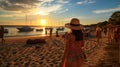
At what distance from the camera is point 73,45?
5102mm

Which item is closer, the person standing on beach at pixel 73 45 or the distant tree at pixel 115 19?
the person standing on beach at pixel 73 45

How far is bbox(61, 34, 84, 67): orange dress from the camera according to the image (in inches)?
200

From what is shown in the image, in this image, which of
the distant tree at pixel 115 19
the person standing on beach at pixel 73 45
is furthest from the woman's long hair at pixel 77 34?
the distant tree at pixel 115 19

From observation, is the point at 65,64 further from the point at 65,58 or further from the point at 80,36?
the point at 80,36

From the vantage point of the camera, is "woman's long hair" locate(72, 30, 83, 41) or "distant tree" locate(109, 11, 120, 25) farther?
"distant tree" locate(109, 11, 120, 25)

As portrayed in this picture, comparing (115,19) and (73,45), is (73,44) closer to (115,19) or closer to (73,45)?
(73,45)

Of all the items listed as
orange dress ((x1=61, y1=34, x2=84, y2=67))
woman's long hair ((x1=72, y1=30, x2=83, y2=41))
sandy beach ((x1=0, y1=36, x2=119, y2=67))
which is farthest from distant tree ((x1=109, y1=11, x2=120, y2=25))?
woman's long hair ((x1=72, y1=30, x2=83, y2=41))

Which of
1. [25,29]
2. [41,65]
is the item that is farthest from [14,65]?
[25,29]

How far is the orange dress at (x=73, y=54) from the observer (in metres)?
5.09

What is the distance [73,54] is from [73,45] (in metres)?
0.27

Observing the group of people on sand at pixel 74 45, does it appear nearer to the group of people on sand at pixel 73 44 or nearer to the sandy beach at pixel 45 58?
the group of people on sand at pixel 73 44

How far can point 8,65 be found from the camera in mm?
10078

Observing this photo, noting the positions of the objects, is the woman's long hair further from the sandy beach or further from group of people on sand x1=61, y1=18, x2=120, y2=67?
the sandy beach

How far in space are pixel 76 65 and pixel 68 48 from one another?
519 millimetres
